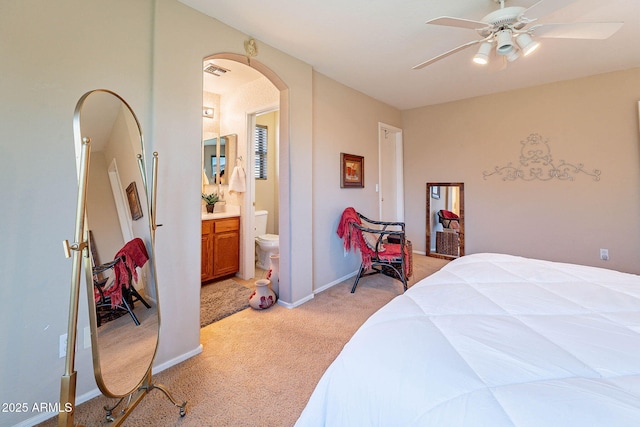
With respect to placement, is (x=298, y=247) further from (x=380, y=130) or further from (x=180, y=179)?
(x=380, y=130)

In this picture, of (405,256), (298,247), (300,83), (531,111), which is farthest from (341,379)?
(531,111)

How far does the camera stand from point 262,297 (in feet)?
8.49

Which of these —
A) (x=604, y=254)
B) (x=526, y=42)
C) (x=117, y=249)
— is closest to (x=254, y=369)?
(x=117, y=249)

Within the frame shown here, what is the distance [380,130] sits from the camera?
4148 mm

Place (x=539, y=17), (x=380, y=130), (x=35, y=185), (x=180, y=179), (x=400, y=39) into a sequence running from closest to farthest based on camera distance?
(x=35, y=185) < (x=180, y=179) < (x=539, y=17) < (x=400, y=39) < (x=380, y=130)

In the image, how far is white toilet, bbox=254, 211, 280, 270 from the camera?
3.74 m

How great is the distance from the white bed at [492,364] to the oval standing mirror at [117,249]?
3.06 feet

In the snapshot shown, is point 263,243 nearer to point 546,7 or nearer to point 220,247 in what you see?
point 220,247

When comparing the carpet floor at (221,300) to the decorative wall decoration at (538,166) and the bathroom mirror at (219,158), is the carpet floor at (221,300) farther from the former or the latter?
the decorative wall decoration at (538,166)

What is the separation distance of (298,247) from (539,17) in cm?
277

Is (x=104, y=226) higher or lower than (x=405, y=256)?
higher

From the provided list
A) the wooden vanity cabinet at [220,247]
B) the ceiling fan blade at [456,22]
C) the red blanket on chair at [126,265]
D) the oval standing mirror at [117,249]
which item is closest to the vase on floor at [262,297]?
the wooden vanity cabinet at [220,247]

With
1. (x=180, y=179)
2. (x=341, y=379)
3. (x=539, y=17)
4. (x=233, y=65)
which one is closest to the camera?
(x=341, y=379)

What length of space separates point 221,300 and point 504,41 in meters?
3.25
